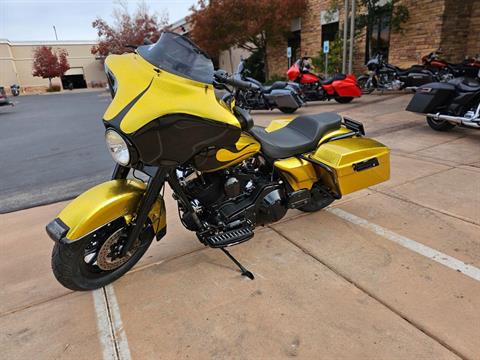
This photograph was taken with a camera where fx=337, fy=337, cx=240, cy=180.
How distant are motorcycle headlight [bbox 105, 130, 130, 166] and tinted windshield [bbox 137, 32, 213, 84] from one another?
1.56 feet

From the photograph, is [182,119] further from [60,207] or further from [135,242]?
[60,207]

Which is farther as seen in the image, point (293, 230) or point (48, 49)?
point (48, 49)

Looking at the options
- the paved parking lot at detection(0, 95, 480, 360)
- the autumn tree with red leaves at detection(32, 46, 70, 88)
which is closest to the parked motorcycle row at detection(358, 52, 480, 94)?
the paved parking lot at detection(0, 95, 480, 360)

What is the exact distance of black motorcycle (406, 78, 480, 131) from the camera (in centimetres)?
541

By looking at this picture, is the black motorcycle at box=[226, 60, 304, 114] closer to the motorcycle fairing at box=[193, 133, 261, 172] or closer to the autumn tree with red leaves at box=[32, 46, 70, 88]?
the motorcycle fairing at box=[193, 133, 261, 172]

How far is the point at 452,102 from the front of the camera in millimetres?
5680

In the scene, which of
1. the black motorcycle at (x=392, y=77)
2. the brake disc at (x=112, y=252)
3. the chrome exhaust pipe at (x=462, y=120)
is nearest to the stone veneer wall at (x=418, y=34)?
the black motorcycle at (x=392, y=77)

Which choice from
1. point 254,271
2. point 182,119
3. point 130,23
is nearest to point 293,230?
point 254,271

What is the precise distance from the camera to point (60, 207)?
405 cm

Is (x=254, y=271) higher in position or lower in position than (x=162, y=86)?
lower

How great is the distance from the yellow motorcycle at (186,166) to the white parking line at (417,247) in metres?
0.44

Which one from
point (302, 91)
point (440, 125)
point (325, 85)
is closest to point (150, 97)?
point (440, 125)

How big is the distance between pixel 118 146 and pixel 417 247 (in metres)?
2.39

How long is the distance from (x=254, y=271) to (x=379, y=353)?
102 centimetres
